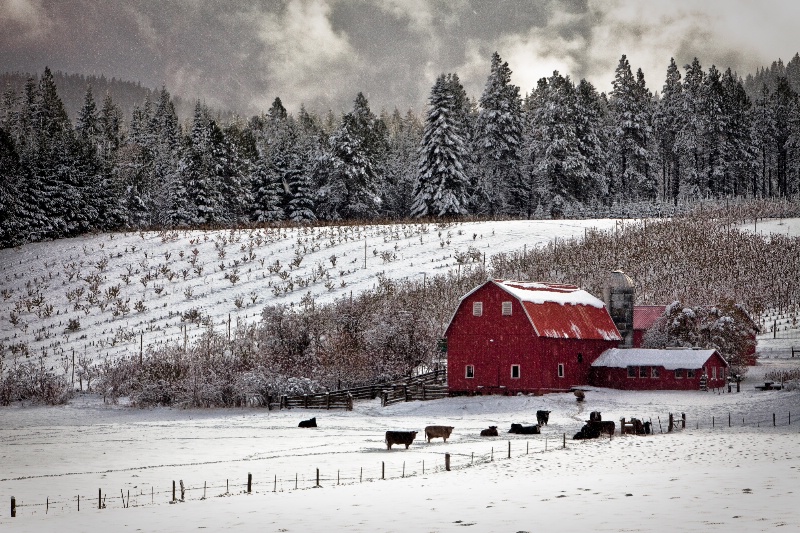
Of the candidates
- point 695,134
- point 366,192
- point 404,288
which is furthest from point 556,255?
point 695,134

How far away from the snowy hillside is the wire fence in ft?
109

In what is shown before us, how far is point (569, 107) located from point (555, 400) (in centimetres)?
5625

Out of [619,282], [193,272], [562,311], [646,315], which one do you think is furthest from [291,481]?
[193,272]

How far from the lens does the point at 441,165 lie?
3563 inches

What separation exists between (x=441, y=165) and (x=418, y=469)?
63089 mm

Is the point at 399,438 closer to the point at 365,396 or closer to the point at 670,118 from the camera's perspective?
the point at 365,396

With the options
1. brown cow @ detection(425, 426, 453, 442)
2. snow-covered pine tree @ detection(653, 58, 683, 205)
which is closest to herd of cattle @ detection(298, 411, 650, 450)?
brown cow @ detection(425, 426, 453, 442)

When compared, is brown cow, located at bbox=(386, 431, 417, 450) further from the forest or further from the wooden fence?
the forest

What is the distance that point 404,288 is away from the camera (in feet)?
216

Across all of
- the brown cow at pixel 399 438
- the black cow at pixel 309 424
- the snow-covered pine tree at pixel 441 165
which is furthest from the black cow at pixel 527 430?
the snow-covered pine tree at pixel 441 165

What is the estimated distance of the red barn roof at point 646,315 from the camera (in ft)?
193

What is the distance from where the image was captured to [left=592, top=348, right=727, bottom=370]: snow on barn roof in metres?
51.7

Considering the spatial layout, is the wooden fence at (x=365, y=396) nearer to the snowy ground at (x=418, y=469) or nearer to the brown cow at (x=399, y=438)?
the snowy ground at (x=418, y=469)

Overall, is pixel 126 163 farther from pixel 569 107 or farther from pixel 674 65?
pixel 674 65
